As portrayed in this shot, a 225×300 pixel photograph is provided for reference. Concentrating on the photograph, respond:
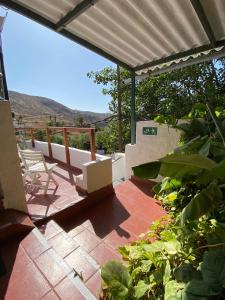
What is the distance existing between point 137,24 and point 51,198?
3387 millimetres

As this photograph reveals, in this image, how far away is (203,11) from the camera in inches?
96.2

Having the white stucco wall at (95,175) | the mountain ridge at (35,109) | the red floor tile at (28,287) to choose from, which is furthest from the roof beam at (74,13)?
the mountain ridge at (35,109)

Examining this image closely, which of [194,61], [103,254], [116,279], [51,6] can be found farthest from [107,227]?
[194,61]

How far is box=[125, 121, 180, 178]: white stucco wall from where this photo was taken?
4293 mm

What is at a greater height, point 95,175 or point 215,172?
point 215,172

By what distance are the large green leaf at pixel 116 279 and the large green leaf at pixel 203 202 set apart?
32.7 inches

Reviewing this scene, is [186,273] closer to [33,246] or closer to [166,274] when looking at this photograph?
[166,274]

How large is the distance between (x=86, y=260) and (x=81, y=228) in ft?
2.71

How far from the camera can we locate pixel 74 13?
246 centimetres

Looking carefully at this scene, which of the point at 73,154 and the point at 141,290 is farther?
the point at 73,154

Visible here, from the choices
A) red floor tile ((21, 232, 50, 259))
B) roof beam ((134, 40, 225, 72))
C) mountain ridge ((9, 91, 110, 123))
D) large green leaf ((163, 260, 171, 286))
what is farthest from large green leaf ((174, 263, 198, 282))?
mountain ridge ((9, 91, 110, 123))

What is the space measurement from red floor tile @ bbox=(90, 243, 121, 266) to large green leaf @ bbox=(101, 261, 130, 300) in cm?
105

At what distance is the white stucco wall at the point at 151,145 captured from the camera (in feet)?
14.1

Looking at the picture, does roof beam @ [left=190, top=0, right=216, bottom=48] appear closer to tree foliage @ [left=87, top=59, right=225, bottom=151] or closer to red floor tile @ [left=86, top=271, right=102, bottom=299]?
red floor tile @ [left=86, top=271, right=102, bottom=299]
